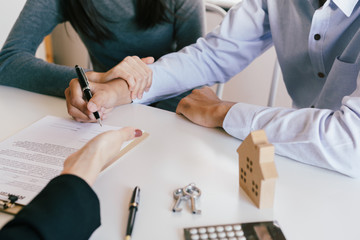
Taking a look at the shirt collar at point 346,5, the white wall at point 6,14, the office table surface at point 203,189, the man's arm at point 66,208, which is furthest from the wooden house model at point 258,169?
the white wall at point 6,14

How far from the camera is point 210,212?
0.57 meters

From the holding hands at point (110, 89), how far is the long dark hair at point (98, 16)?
336 mm

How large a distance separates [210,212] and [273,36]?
743mm

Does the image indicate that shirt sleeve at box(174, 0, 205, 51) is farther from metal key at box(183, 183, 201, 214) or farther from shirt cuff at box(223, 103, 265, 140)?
metal key at box(183, 183, 201, 214)

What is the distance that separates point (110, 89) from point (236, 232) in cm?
54

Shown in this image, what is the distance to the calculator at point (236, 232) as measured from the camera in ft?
1.63

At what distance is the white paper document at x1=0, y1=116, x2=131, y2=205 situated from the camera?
0.60 m

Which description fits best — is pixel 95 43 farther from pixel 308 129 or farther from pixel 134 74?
pixel 308 129

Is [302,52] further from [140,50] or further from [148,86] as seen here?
[140,50]

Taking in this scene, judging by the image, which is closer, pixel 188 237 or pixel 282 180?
pixel 188 237

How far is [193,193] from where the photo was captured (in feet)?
1.95

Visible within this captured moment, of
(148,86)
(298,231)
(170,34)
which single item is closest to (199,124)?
(148,86)


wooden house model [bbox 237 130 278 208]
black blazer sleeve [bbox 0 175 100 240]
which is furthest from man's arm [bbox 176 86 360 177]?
black blazer sleeve [bbox 0 175 100 240]

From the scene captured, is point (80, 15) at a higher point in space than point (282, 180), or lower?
higher
